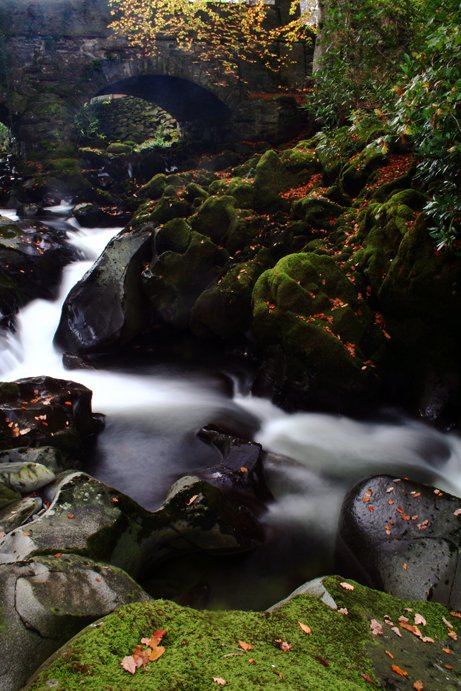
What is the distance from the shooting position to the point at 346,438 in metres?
5.73

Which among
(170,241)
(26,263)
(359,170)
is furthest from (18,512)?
(359,170)

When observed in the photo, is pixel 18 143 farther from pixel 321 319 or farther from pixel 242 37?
pixel 321 319

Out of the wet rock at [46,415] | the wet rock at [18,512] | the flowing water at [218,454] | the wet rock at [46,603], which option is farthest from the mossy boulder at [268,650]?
the wet rock at [46,415]

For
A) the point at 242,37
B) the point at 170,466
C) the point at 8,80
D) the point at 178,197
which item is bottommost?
the point at 170,466

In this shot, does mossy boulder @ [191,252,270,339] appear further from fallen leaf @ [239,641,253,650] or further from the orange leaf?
the orange leaf

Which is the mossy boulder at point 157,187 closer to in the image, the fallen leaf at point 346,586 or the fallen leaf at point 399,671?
the fallen leaf at point 346,586

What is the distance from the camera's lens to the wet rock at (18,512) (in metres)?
3.05

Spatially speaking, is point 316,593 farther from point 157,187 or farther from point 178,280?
point 157,187

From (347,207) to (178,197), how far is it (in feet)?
15.0

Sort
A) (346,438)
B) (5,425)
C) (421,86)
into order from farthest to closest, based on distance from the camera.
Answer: (346,438)
(5,425)
(421,86)

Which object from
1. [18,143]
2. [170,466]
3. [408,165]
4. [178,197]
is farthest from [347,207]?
[18,143]

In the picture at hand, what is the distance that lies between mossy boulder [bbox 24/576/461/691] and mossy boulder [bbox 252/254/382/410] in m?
3.50

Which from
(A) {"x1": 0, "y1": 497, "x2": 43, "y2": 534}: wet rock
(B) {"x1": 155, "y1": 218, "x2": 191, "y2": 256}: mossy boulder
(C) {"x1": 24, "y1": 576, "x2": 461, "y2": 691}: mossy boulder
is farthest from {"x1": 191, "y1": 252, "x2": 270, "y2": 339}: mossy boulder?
(C) {"x1": 24, "y1": 576, "x2": 461, "y2": 691}: mossy boulder

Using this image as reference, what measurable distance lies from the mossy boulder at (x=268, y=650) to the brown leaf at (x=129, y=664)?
19mm
